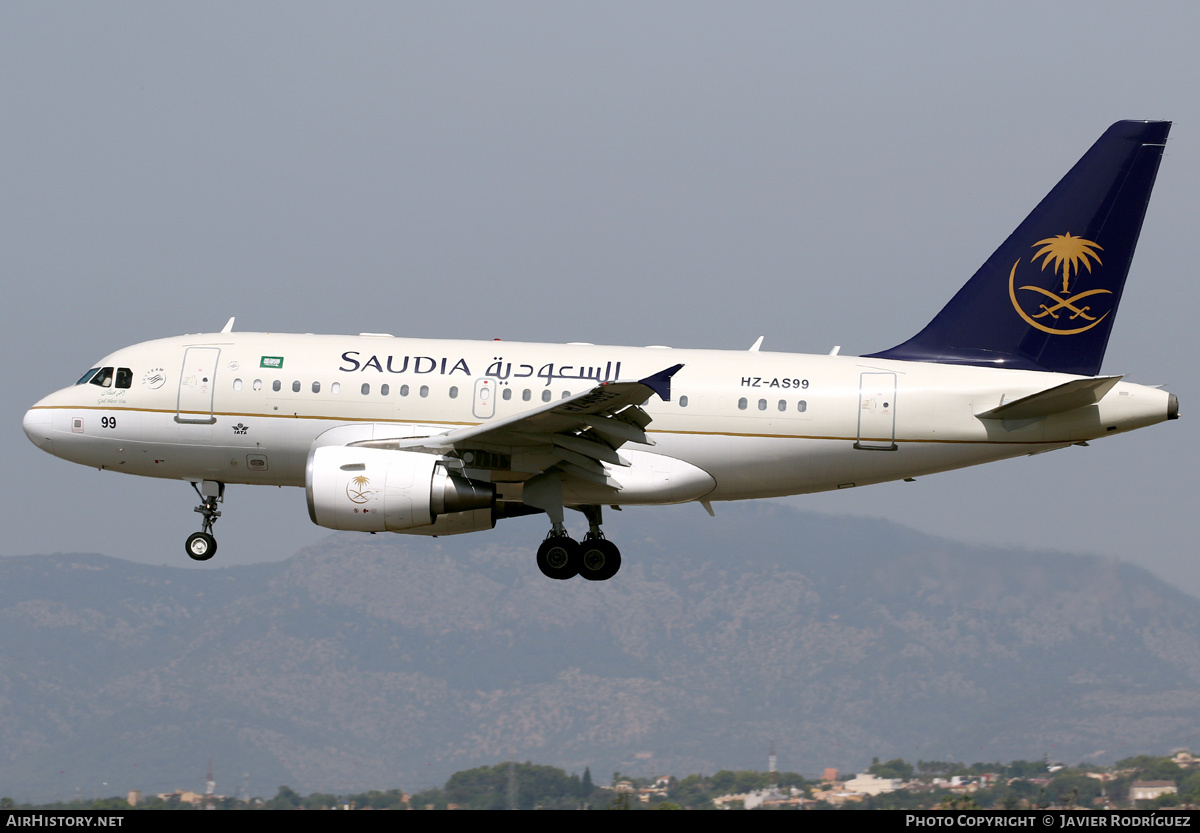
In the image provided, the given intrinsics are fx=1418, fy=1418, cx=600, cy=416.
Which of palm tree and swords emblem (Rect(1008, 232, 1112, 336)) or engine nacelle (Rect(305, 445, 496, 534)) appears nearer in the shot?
engine nacelle (Rect(305, 445, 496, 534))

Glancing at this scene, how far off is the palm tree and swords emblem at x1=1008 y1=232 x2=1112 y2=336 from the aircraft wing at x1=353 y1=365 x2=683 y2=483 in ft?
28.5

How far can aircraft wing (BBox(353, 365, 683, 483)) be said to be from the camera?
971 inches

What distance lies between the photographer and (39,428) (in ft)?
94.8

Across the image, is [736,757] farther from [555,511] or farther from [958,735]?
[555,511]

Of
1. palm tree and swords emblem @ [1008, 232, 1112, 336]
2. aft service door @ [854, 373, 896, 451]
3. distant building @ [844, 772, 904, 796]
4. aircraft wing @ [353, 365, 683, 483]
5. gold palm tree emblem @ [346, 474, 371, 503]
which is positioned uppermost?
palm tree and swords emblem @ [1008, 232, 1112, 336]

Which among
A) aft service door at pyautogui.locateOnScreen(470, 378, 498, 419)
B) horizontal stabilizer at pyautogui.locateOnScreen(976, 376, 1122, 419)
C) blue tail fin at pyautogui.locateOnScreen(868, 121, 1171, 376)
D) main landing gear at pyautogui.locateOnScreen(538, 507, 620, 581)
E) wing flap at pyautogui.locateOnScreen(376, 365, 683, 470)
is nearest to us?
wing flap at pyautogui.locateOnScreen(376, 365, 683, 470)

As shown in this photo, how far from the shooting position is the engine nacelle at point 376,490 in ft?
83.9

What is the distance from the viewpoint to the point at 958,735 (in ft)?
448

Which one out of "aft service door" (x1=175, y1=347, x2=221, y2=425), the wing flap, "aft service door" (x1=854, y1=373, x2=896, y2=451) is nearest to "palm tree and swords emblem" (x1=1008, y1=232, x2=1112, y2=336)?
"aft service door" (x1=854, y1=373, x2=896, y2=451)

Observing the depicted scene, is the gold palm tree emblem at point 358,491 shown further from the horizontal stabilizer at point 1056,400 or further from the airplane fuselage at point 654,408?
the horizontal stabilizer at point 1056,400

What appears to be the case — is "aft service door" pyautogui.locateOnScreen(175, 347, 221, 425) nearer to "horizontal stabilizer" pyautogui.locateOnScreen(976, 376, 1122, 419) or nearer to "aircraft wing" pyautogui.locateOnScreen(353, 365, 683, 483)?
"aircraft wing" pyautogui.locateOnScreen(353, 365, 683, 483)

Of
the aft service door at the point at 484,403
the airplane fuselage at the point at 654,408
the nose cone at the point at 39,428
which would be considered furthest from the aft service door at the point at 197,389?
the aft service door at the point at 484,403

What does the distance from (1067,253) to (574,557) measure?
475 inches

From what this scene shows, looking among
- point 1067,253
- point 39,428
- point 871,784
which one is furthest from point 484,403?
point 871,784
